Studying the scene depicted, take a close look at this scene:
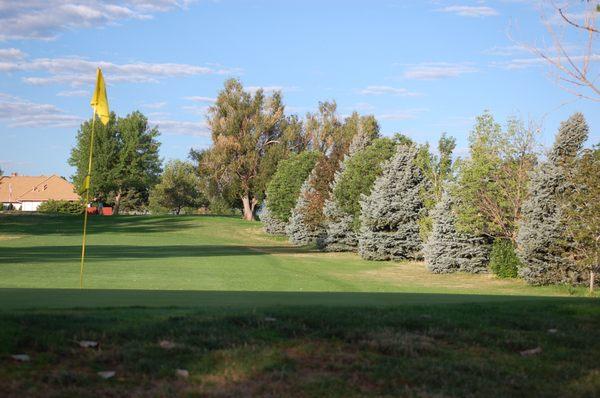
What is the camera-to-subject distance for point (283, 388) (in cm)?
668

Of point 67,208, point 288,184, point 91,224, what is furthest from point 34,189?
point 288,184

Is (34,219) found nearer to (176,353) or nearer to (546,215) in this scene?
(546,215)

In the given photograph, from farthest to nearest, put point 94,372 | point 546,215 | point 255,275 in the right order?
point 255,275, point 546,215, point 94,372

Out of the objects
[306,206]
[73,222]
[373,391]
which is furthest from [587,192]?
[73,222]

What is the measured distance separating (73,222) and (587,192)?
226 ft

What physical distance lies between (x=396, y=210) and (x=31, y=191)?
360ft

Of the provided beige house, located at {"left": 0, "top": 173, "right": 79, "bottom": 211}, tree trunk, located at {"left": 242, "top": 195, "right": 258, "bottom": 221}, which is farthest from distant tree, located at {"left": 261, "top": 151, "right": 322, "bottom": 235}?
beige house, located at {"left": 0, "top": 173, "right": 79, "bottom": 211}

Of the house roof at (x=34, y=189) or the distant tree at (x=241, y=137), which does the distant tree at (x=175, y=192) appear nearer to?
the house roof at (x=34, y=189)

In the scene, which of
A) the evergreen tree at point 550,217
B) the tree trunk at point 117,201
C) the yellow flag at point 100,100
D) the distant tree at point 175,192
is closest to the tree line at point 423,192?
the evergreen tree at point 550,217

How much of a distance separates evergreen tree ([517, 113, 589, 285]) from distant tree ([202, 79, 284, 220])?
5622 cm

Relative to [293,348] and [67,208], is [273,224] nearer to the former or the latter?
[67,208]

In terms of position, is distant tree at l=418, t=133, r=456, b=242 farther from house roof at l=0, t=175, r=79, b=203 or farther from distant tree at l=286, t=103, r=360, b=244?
house roof at l=0, t=175, r=79, b=203

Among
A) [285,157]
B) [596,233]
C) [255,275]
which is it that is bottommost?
[255,275]

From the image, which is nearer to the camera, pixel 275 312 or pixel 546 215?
pixel 275 312
